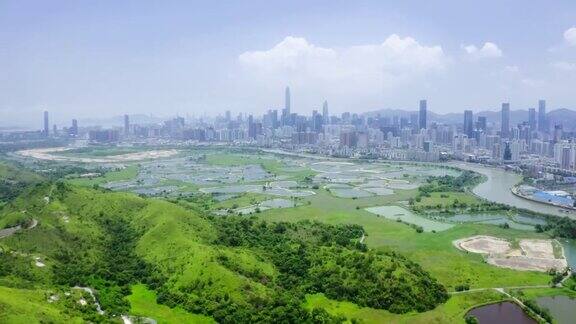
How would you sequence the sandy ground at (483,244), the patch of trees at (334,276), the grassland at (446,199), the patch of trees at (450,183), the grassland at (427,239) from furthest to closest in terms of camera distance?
1. the patch of trees at (450,183)
2. the grassland at (446,199)
3. the sandy ground at (483,244)
4. the grassland at (427,239)
5. the patch of trees at (334,276)

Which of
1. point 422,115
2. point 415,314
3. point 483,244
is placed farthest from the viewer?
point 422,115

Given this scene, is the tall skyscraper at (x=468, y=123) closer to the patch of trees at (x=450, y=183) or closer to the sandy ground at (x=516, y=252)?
the patch of trees at (x=450, y=183)

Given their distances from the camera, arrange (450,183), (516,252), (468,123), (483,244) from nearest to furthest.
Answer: (516,252) → (483,244) → (450,183) → (468,123)

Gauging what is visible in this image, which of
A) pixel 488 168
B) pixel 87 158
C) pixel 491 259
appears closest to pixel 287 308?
pixel 491 259

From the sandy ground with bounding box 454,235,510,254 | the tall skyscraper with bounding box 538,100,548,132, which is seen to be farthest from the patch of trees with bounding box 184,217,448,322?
the tall skyscraper with bounding box 538,100,548,132

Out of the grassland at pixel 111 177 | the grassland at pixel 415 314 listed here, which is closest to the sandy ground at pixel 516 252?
the grassland at pixel 415 314

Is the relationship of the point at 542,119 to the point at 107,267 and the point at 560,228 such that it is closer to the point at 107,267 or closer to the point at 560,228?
the point at 560,228

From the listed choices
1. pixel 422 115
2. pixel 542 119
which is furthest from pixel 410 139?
pixel 542 119

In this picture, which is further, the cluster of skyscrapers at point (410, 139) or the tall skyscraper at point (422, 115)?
the tall skyscraper at point (422, 115)
